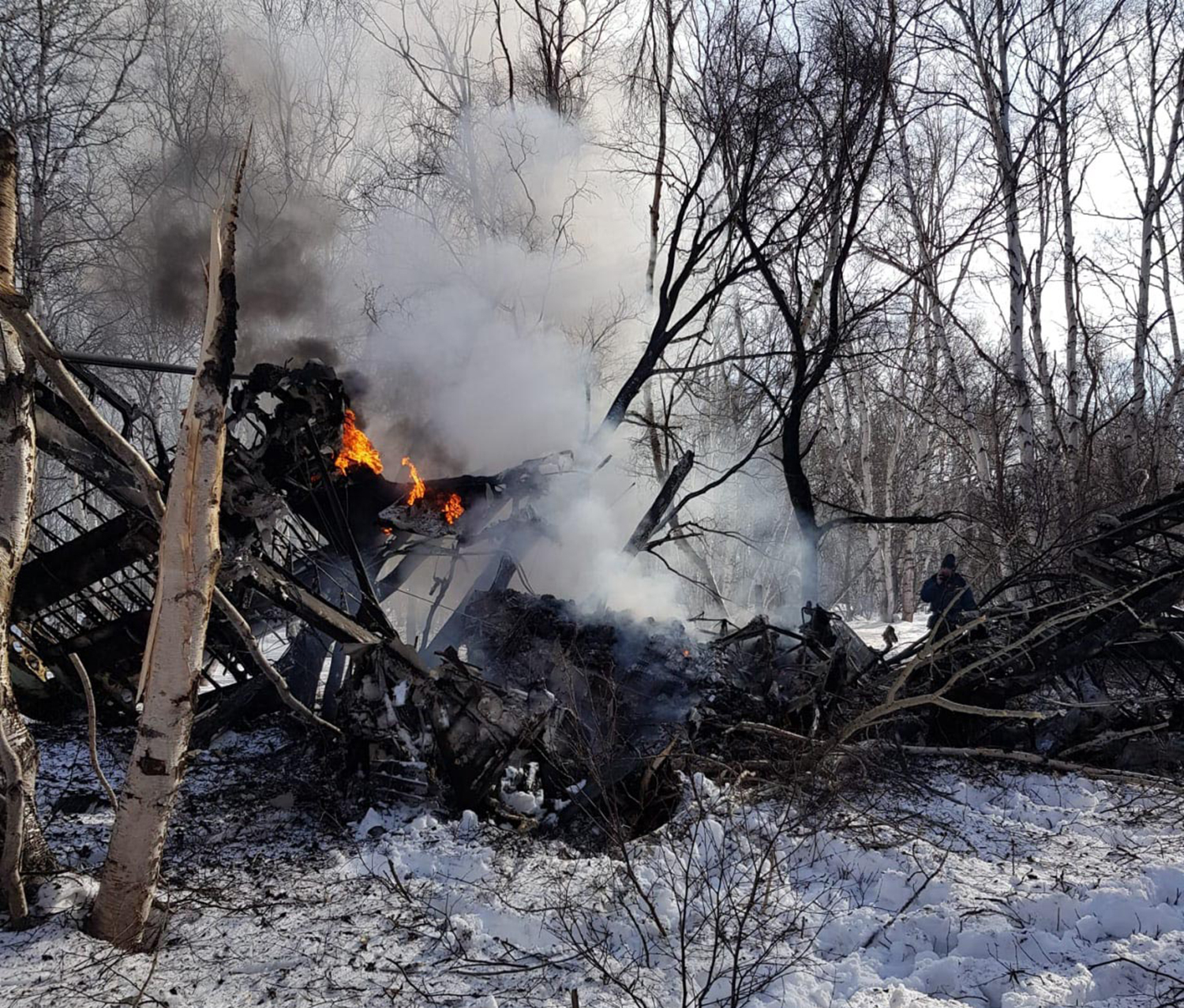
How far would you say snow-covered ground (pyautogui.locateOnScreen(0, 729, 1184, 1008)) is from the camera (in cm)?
324

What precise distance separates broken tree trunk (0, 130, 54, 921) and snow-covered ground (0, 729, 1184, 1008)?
1.27 feet

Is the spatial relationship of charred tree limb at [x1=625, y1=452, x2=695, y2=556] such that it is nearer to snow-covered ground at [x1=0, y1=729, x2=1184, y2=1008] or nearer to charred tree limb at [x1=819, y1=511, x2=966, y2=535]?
charred tree limb at [x1=819, y1=511, x2=966, y2=535]

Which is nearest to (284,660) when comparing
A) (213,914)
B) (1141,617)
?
(213,914)

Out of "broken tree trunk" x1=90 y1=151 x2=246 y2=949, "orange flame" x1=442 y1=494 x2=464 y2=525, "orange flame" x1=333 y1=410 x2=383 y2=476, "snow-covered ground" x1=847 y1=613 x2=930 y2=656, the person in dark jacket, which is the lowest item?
"broken tree trunk" x1=90 y1=151 x2=246 y2=949

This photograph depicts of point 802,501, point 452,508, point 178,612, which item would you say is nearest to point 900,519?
point 802,501

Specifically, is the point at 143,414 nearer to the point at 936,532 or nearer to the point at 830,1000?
the point at 830,1000

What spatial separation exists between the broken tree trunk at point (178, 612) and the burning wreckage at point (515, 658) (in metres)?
1.03

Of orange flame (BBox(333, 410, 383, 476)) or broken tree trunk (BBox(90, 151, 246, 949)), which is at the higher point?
orange flame (BBox(333, 410, 383, 476))

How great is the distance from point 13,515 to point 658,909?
11.7ft

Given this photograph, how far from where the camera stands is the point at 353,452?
293 inches

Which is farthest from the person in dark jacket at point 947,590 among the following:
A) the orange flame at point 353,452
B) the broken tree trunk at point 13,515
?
the broken tree trunk at point 13,515

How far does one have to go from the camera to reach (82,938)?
3287 mm

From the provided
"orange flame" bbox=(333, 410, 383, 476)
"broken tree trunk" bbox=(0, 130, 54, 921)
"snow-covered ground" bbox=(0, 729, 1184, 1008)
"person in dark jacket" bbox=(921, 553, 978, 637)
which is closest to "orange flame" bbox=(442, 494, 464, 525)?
"orange flame" bbox=(333, 410, 383, 476)

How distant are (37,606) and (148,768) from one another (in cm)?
343
